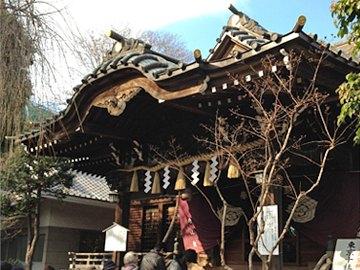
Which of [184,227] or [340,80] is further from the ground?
[340,80]

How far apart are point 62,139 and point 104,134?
1.02 meters

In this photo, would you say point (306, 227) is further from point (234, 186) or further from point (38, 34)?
point (38, 34)

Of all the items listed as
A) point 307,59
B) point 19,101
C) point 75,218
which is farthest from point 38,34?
point 75,218

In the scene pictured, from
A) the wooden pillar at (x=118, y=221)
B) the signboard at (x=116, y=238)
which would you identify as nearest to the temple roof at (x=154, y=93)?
the wooden pillar at (x=118, y=221)

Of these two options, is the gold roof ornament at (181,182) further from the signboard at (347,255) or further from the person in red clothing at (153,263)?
the signboard at (347,255)

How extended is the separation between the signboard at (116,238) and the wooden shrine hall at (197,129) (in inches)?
17.4

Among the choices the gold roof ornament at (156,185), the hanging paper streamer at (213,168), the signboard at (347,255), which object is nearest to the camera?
the signboard at (347,255)

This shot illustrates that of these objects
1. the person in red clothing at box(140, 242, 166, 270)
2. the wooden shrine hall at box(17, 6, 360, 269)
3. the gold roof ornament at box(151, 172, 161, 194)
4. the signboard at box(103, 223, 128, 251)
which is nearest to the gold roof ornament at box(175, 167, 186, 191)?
the wooden shrine hall at box(17, 6, 360, 269)

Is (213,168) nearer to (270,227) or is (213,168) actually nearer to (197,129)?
(197,129)

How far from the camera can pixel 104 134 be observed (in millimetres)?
8758

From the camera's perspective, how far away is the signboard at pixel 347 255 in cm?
646

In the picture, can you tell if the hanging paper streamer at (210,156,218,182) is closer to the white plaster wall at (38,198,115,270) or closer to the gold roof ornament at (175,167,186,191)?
the gold roof ornament at (175,167,186,191)

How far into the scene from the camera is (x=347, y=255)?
6648 mm

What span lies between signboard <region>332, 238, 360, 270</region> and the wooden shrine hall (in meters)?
0.86
